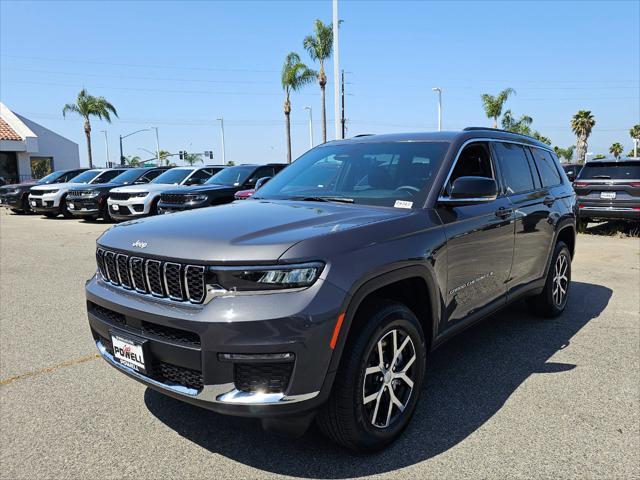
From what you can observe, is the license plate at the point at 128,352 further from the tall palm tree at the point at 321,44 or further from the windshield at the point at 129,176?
the tall palm tree at the point at 321,44

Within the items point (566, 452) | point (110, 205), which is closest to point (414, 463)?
point (566, 452)

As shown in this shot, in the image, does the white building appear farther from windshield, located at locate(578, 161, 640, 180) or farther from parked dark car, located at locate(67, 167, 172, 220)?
windshield, located at locate(578, 161, 640, 180)

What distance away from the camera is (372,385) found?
2.76 meters

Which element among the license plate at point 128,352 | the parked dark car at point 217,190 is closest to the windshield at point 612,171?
the parked dark car at point 217,190

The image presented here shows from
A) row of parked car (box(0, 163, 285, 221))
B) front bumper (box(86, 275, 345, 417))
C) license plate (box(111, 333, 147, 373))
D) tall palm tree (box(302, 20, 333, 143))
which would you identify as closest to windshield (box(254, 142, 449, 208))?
front bumper (box(86, 275, 345, 417))

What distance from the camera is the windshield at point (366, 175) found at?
3518 millimetres

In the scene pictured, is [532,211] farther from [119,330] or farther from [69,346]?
[69,346]

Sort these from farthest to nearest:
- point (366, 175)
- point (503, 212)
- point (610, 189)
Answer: point (610, 189) → point (503, 212) → point (366, 175)

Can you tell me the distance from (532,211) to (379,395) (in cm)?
264

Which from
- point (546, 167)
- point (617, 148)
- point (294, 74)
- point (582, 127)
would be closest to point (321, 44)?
point (294, 74)

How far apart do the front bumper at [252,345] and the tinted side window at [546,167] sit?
→ 11.6 ft

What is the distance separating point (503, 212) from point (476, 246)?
0.59 meters

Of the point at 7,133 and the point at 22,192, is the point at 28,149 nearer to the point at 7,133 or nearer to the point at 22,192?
the point at 7,133

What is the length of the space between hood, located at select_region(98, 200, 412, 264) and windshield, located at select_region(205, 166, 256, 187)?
9.59 metres
